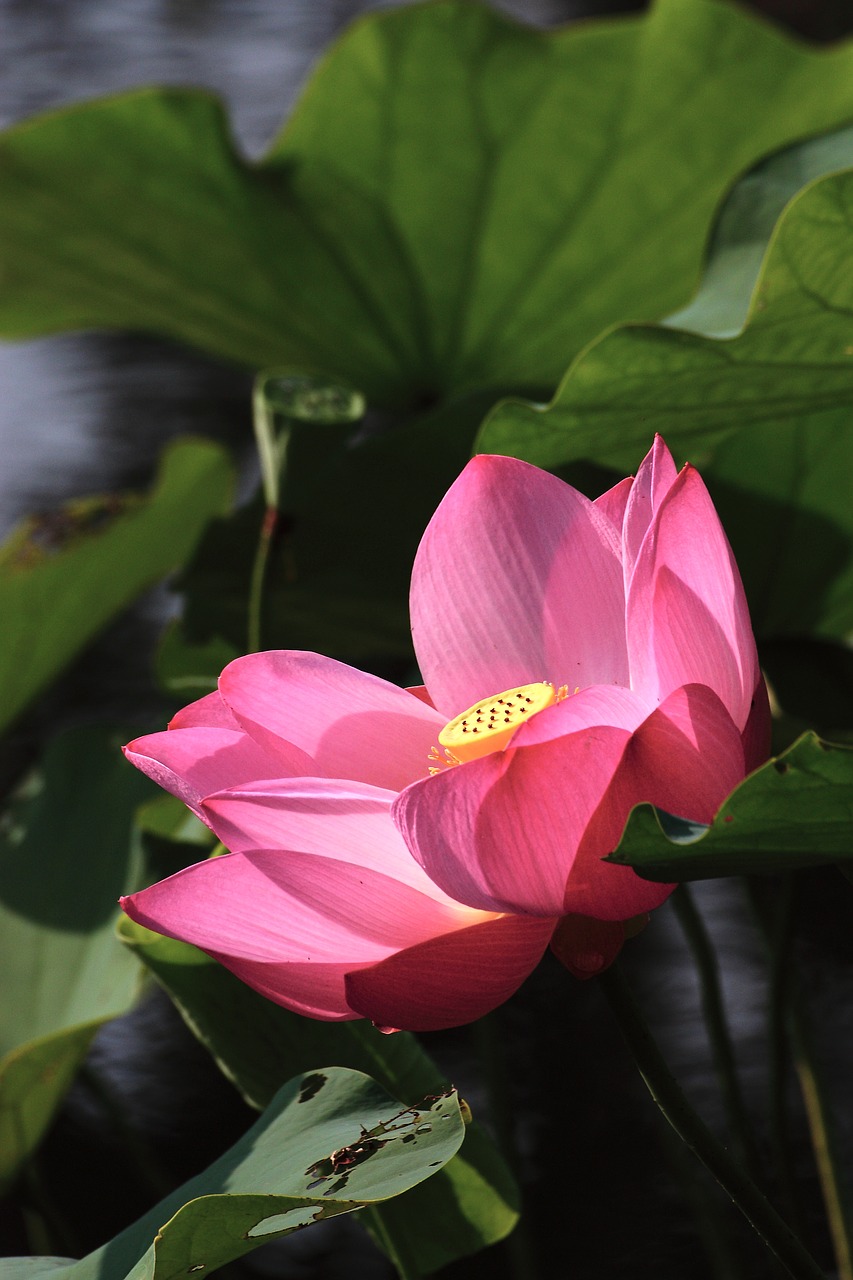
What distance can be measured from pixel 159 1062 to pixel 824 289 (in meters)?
0.72

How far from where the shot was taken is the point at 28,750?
1.22 m

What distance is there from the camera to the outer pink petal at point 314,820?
23 cm

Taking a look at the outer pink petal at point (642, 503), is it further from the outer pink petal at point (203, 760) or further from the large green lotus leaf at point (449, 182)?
the large green lotus leaf at point (449, 182)

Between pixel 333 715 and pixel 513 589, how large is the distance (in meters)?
0.05

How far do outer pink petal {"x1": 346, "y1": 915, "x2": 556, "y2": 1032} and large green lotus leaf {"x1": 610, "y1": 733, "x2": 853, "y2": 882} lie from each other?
0.03m

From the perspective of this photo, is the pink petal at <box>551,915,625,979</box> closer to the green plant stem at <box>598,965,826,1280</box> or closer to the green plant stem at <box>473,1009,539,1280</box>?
the green plant stem at <box>598,965,826,1280</box>

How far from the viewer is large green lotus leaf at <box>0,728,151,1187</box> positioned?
62 centimetres

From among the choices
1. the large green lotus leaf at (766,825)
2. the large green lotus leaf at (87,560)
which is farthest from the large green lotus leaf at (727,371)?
the large green lotus leaf at (87,560)

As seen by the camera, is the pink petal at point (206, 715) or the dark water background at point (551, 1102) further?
the dark water background at point (551, 1102)

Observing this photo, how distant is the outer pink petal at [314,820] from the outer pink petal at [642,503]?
8 centimetres

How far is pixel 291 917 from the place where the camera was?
0.24 metres

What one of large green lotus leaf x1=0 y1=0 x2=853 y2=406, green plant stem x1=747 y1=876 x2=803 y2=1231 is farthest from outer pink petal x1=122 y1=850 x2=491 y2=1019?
large green lotus leaf x1=0 y1=0 x2=853 y2=406

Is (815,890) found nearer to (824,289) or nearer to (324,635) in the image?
(324,635)

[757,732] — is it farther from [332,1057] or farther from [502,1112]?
[502,1112]
